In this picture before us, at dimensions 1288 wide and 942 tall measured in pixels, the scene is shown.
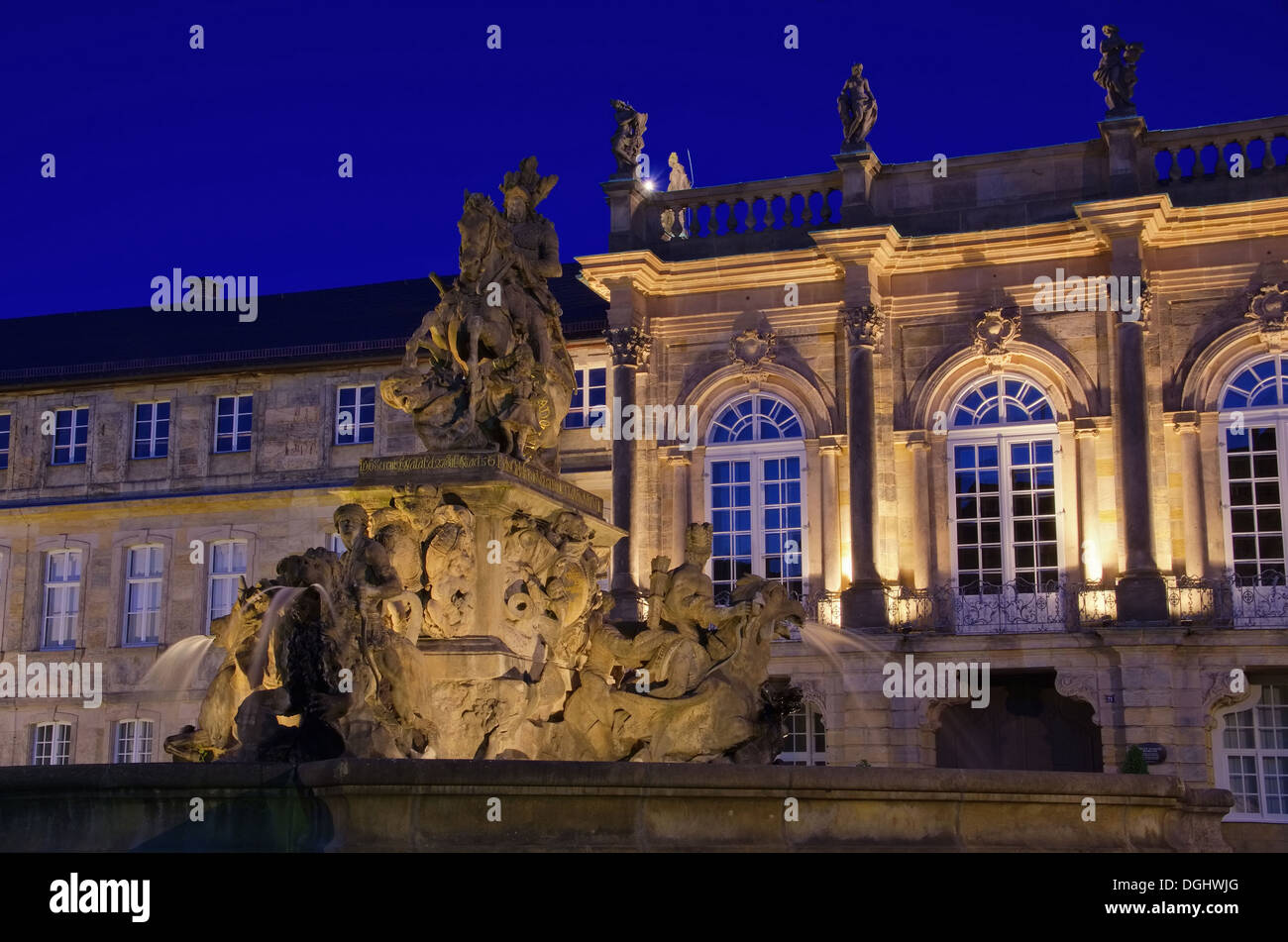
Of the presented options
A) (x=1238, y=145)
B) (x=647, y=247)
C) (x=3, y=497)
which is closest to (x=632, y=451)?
(x=647, y=247)

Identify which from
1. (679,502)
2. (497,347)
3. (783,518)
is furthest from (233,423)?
(497,347)

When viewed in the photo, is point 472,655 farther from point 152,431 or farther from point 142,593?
point 152,431

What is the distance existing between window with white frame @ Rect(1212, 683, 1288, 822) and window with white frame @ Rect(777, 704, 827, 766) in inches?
232

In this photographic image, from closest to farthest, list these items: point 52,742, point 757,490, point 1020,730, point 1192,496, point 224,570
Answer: point 1192,496 < point 1020,730 < point 757,490 < point 52,742 < point 224,570

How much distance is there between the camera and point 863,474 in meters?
26.8

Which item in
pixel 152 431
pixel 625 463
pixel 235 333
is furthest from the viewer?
pixel 235 333

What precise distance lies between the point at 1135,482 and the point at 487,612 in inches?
667

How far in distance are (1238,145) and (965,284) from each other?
15.1 feet

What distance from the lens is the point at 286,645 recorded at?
9.56m

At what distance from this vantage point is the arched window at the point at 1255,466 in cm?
2538
